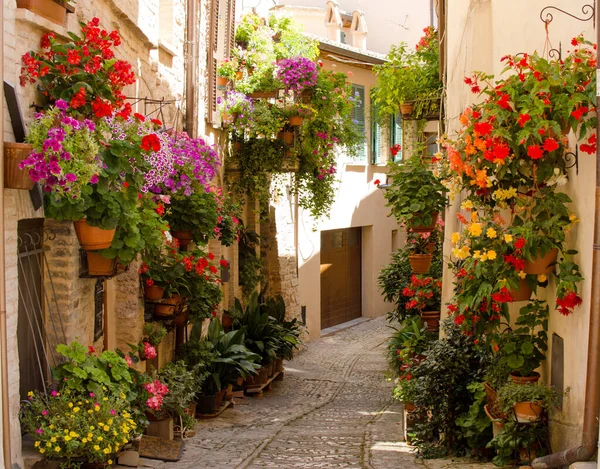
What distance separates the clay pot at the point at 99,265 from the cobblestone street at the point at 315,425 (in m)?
1.87

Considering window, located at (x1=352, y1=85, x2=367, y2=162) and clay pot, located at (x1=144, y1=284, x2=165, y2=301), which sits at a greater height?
window, located at (x1=352, y1=85, x2=367, y2=162)

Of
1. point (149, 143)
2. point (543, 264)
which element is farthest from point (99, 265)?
point (543, 264)

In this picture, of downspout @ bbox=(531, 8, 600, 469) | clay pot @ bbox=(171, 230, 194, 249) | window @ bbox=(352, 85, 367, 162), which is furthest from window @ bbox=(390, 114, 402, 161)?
downspout @ bbox=(531, 8, 600, 469)

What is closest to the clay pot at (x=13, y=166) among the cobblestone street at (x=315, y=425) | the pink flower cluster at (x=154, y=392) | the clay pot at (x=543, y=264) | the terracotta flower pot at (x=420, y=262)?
the pink flower cluster at (x=154, y=392)

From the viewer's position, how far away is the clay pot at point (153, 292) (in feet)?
28.8

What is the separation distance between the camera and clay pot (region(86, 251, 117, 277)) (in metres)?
6.15

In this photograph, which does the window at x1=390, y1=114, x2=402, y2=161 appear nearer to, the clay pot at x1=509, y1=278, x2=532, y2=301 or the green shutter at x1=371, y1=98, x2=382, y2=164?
the green shutter at x1=371, y1=98, x2=382, y2=164

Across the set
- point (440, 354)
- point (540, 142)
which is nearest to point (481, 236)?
point (540, 142)

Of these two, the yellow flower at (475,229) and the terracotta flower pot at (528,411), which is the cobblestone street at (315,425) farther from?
the yellow flower at (475,229)

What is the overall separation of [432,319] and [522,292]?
18.4 ft

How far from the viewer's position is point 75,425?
17.6ft

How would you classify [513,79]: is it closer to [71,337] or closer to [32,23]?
[32,23]

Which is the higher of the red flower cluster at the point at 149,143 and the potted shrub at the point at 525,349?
the red flower cluster at the point at 149,143

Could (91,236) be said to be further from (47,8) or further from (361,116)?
(361,116)
